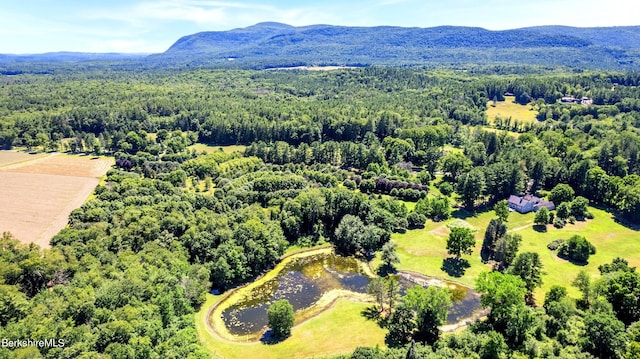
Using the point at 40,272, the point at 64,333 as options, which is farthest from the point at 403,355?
the point at 40,272

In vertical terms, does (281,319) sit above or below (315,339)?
above

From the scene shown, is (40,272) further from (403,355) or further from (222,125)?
(222,125)

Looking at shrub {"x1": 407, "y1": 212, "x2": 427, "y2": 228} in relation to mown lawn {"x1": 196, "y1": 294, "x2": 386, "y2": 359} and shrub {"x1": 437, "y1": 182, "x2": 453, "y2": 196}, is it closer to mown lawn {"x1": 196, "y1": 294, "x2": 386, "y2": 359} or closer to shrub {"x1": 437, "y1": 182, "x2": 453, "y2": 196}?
shrub {"x1": 437, "y1": 182, "x2": 453, "y2": 196}

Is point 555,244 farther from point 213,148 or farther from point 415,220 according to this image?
point 213,148

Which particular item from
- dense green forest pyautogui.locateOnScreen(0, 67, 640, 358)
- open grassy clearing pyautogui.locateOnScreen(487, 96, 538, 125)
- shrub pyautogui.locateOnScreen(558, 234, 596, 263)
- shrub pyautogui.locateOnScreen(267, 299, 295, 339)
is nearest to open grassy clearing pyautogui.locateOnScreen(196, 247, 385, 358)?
shrub pyautogui.locateOnScreen(267, 299, 295, 339)

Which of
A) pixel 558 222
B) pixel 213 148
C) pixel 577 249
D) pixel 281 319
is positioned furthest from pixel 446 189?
pixel 213 148
